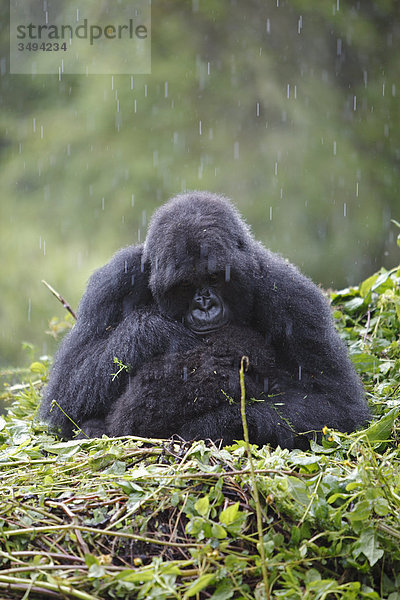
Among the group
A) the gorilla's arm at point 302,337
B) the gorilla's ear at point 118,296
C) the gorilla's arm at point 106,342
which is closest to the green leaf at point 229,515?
the gorilla's arm at point 106,342

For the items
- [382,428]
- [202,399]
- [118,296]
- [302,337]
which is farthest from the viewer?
[118,296]

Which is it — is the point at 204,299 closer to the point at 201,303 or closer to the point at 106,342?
the point at 201,303

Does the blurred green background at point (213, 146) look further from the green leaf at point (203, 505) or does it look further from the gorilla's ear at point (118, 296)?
the green leaf at point (203, 505)

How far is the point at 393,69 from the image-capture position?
32.3 feet

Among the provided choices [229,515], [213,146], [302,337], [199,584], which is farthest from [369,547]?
[213,146]

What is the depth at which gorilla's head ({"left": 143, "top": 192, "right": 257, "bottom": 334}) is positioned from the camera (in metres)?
3.55

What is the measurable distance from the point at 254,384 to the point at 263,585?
152cm

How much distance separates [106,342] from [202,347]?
2.01 feet

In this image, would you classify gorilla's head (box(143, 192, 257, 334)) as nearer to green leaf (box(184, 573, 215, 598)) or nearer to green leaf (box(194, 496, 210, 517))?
green leaf (box(194, 496, 210, 517))

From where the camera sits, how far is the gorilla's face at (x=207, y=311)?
3629 mm

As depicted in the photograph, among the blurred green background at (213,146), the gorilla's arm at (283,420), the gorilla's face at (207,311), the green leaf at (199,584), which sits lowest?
the gorilla's arm at (283,420)

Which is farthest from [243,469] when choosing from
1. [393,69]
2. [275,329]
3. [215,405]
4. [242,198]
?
[393,69]

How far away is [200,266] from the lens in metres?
3.53

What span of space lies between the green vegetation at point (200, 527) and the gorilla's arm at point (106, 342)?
0.94m
